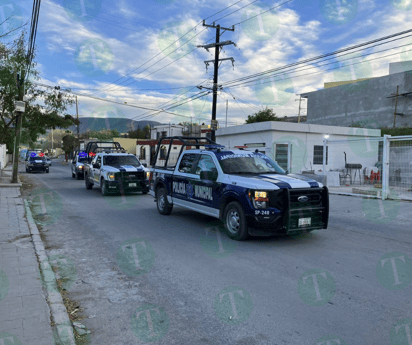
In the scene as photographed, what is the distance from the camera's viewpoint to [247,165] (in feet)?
27.5

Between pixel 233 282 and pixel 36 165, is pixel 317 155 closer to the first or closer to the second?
pixel 233 282

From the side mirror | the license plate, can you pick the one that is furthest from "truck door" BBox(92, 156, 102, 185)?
the license plate

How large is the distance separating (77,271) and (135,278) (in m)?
1.04

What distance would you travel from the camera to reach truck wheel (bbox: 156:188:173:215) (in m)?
10.5

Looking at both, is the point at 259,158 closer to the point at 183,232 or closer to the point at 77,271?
the point at 183,232

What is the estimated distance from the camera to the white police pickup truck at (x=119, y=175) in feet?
48.9

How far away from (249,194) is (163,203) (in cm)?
412

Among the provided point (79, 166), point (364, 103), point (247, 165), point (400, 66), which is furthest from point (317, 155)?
point (400, 66)

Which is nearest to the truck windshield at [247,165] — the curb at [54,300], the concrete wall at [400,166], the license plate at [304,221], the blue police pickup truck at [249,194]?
the blue police pickup truck at [249,194]

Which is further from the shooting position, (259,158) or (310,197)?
(259,158)

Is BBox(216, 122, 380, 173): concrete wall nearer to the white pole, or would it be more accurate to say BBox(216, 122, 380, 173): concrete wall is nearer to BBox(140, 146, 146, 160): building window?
the white pole

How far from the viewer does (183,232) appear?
830cm

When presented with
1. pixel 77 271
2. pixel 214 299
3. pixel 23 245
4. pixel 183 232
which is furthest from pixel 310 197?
pixel 23 245

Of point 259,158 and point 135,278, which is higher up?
point 259,158
